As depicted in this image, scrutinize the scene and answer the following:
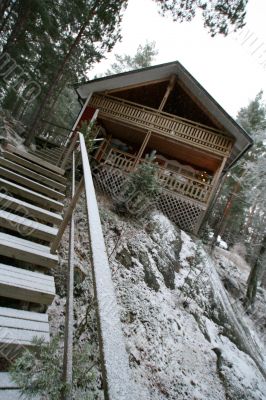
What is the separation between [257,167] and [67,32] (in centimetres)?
1323

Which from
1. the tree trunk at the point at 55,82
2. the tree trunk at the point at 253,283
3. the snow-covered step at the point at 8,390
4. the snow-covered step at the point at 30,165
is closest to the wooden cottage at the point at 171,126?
the tree trunk at the point at 55,82

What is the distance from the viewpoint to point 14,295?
7.87ft

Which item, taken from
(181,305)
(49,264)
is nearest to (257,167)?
(181,305)

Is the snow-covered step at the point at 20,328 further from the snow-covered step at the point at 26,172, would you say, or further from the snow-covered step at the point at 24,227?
the snow-covered step at the point at 26,172

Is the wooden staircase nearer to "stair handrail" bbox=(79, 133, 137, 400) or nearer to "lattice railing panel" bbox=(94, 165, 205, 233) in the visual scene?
"stair handrail" bbox=(79, 133, 137, 400)

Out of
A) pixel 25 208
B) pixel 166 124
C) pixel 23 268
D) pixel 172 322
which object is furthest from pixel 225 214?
pixel 23 268

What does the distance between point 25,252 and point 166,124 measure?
37.5 feet

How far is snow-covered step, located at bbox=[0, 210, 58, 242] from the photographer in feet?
10.1

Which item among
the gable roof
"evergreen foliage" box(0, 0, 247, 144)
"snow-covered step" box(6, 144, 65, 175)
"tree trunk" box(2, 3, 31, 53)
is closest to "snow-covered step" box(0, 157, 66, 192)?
"snow-covered step" box(6, 144, 65, 175)

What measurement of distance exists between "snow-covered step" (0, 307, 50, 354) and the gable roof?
12.0 m

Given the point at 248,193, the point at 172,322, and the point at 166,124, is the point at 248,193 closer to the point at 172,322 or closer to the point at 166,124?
the point at 166,124

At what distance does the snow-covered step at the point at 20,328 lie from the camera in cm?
191

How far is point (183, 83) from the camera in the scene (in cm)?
1377

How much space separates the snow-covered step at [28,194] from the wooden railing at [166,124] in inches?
382
